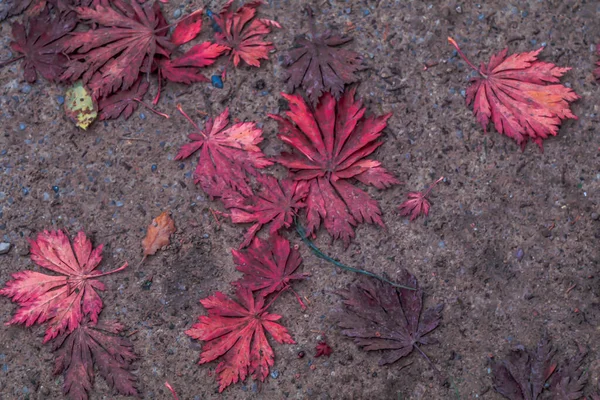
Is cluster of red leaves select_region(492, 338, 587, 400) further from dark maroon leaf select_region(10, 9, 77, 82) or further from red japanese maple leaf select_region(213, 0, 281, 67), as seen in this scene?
dark maroon leaf select_region(10, 9, 77, 82)

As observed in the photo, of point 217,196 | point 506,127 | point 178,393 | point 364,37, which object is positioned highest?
point 364,37

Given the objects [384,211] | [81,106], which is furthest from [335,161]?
[81,106]

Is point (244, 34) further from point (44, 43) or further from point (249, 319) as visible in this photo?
point (249, 319)

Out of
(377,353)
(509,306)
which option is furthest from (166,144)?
(509,306)

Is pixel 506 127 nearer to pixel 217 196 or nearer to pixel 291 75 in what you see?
pixel 291 75

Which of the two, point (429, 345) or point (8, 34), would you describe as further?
point (8, 34)
